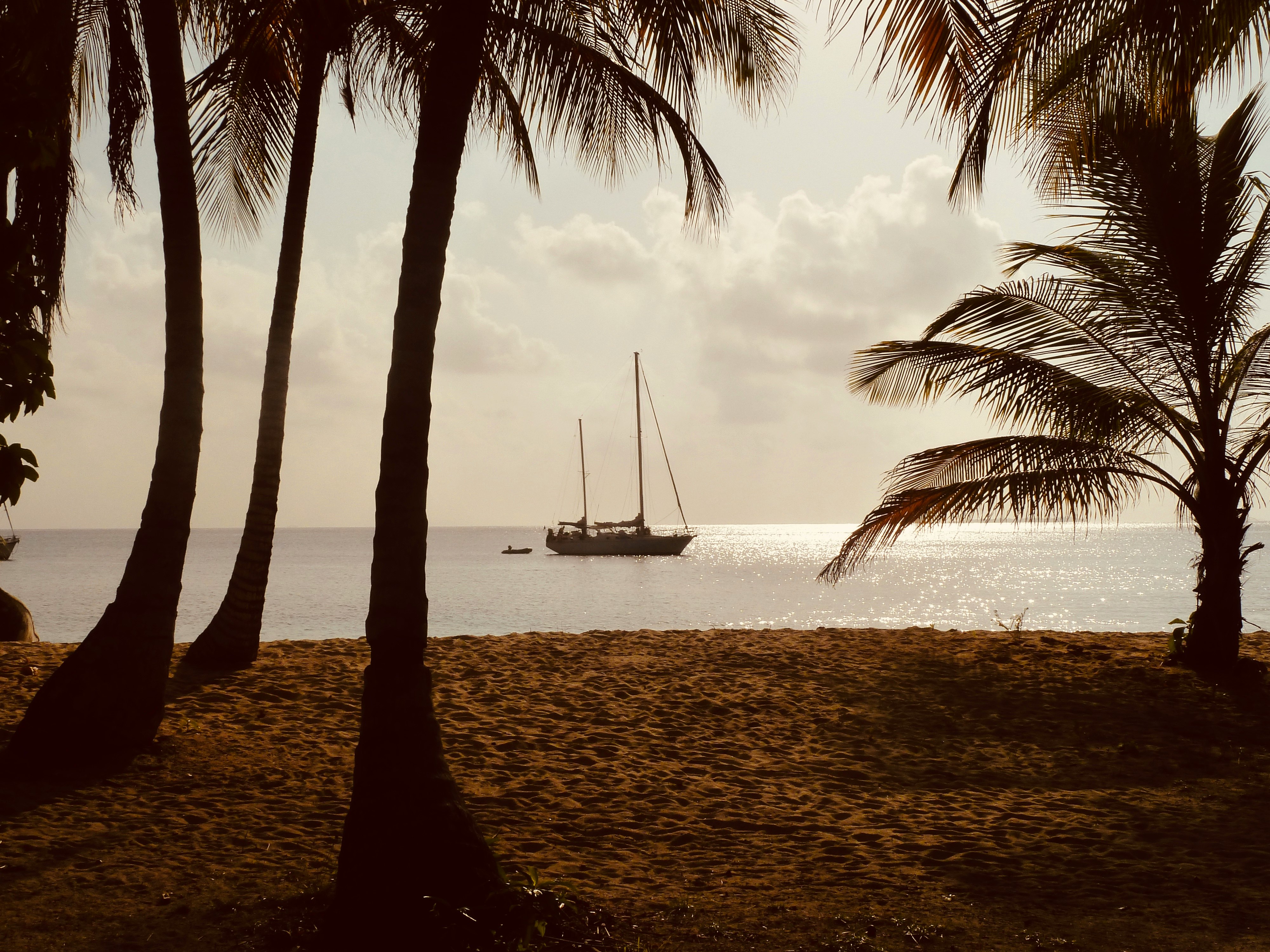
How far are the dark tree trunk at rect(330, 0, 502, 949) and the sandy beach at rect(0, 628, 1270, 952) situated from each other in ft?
1.42

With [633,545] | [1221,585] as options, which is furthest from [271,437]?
[633,545]

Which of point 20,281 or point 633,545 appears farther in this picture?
point 633,545

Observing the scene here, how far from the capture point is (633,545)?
84312 millimetres

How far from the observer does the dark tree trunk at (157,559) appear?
6.80m

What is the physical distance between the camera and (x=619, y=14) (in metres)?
5.98

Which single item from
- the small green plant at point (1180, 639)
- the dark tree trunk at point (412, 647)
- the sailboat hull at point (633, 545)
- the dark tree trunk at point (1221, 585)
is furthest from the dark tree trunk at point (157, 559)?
the sailboat hull at point (633, 545)

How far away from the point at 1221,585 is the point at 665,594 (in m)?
47.3

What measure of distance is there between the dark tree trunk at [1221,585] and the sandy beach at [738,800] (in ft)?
1.47

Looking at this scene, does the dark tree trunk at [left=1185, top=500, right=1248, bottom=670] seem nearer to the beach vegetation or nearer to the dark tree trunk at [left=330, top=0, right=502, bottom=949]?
the dark tree trunk at [left=330, top=0, right=502, bottom=949]

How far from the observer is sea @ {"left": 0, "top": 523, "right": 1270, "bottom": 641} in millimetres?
40062

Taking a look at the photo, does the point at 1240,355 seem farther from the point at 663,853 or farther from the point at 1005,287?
the point at 663,853

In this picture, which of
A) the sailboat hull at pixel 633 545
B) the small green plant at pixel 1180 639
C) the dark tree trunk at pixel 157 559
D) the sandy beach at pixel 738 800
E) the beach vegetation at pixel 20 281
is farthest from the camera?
the sailboat hull at pixel 633 545

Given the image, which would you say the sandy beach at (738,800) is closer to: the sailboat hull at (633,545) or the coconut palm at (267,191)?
the coconut palm at (267,191)

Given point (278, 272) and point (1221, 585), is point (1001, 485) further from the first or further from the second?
point (278, 272)
